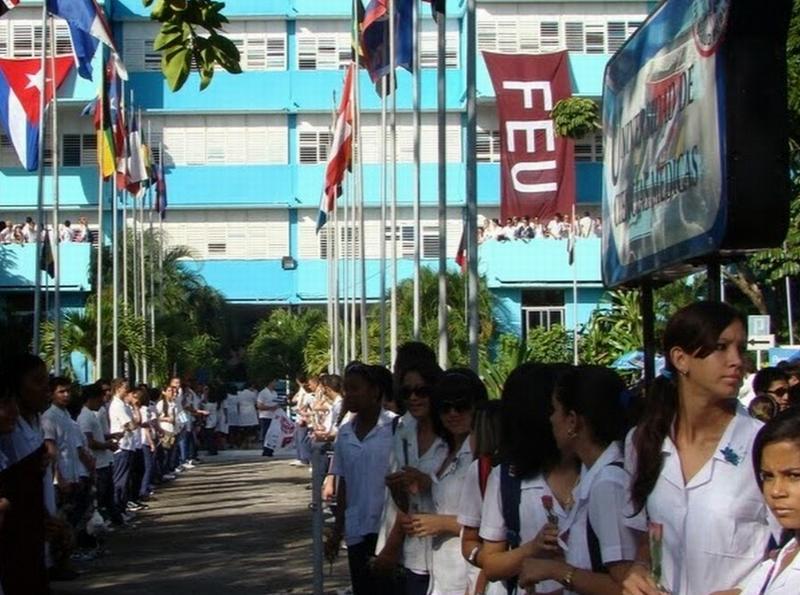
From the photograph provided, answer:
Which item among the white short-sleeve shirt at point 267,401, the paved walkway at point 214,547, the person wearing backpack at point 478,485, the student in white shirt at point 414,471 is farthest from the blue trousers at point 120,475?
the white short-sleeve shirt at point 267,401

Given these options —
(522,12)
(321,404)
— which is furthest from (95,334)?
(522,12)

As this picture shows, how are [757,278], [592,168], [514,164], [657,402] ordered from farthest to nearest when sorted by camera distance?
[592,168]
[514,164]
[757,278]
[657,402]

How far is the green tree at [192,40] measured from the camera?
377 inches

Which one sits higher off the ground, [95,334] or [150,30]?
[150,30]

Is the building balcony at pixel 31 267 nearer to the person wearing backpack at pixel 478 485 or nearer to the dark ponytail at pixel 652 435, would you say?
the person wearing backpack at pixel 478 485

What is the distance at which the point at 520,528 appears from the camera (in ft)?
21.4

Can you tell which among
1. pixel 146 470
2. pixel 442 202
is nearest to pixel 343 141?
pixel 146 470

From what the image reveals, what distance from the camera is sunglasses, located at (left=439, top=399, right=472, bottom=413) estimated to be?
27.5 ft

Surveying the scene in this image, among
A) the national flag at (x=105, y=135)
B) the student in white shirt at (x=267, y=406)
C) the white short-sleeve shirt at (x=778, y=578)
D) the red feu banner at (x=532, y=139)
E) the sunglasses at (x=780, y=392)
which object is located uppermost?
the red feu banner at (x=532, y=139)

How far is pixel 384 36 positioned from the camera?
2738cm

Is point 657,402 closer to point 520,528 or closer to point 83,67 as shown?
point 520,528

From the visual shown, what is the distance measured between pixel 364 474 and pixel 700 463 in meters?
A: 5.58

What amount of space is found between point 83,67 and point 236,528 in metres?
9.08

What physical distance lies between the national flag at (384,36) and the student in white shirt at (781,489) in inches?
870
